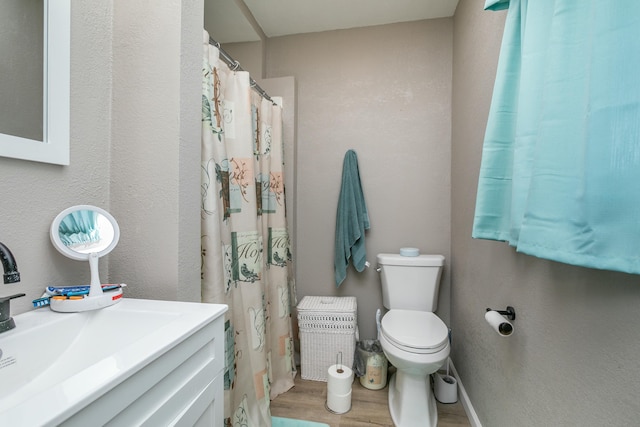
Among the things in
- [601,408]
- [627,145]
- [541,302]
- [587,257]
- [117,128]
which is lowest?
[601,408]

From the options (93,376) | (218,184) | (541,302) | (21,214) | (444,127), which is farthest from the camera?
(444,127)

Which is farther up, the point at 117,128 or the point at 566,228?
the point at 117,128

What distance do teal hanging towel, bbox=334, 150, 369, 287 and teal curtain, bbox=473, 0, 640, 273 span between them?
1.17 metres

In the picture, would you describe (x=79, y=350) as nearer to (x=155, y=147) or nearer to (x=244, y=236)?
(x=155, y=147)

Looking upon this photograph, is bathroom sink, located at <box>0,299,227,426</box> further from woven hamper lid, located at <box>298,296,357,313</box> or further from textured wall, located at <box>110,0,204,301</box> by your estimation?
woven hamper lid, located at <box>298,296,357,313</box>

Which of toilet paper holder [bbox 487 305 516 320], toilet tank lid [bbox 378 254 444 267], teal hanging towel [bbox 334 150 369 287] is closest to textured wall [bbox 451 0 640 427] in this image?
toilet paper holder [bbox 487 305 516 320]

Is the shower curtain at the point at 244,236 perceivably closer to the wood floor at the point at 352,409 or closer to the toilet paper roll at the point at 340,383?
the wood floor at the point at 352,409

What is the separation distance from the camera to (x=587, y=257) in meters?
0.55

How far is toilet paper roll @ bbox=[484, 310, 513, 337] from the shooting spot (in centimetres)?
97

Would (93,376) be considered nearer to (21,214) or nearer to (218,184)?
(21,214)

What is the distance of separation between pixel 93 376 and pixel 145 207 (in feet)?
2.01

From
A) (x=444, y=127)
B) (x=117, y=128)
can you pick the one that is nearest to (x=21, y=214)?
(x=117, y=128)

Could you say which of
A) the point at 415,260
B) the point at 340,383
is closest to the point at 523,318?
the point at 415,260

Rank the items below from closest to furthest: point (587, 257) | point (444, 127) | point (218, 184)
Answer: point (587, 257) < point (218, 184) < point (444, 127)
